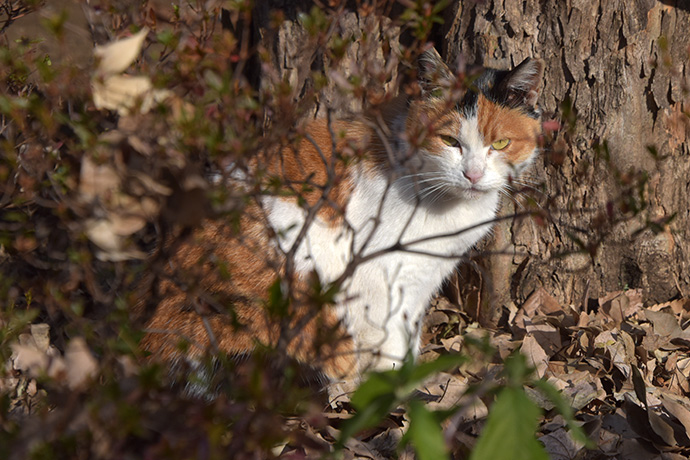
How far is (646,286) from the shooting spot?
3.28m

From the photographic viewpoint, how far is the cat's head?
262cm

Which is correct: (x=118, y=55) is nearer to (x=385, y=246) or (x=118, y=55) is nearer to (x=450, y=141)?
(x=385, y=246)

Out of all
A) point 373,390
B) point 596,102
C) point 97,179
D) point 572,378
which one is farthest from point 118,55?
point 596,102

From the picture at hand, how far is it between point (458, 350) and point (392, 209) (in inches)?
37.3

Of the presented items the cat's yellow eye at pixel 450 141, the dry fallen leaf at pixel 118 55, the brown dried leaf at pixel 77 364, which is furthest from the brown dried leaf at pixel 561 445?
the dry fallen leaf at pixel 118 55

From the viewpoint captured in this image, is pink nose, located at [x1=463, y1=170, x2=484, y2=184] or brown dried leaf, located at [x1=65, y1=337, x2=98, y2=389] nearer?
brown dried leaf, located at [x1=65, y1=337, x2=98, y2=389]

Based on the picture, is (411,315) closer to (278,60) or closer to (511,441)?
(278,60)

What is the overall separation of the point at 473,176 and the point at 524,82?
1.68ft

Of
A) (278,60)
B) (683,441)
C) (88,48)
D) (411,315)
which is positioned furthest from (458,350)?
(88,48)

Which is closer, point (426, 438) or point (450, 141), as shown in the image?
point (426, 438)

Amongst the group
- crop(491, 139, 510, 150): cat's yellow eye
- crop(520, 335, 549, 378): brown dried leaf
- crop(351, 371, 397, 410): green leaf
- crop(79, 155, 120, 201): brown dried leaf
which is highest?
crop(79, 155, 120, 201): brown dried leaf

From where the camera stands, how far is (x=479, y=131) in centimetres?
269

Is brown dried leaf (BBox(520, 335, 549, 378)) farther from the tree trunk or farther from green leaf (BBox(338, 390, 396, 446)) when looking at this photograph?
green leaf (BBox(338, 390, 396, 446))

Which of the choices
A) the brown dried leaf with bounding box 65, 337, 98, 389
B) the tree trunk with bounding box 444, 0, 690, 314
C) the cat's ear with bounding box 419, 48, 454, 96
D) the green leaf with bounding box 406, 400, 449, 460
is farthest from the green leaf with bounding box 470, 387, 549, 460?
the tree trunk with bounding box 444, 0, 690, 314
